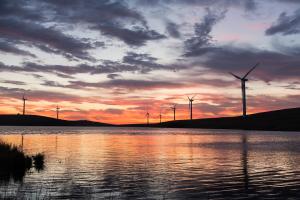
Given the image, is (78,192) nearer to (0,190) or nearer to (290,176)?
(0,190)

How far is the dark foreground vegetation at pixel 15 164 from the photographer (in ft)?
128

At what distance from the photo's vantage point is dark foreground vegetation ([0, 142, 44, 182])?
39.1 meters

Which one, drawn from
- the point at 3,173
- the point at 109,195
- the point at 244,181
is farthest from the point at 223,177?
the point at 3,173

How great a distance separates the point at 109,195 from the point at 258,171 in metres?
21.5

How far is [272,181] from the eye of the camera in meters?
37.0

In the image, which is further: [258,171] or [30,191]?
[258,171]

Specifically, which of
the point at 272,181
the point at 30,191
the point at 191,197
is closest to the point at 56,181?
the point at 30,191

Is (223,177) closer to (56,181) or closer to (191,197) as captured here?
(191,197)

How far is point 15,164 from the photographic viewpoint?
43438 millimetres

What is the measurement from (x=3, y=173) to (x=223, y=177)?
2122cm

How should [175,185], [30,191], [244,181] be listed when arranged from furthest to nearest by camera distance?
[244,181]
[175,185]
[30,191]

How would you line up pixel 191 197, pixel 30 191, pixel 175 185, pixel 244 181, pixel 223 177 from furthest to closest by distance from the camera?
pixel 223 177
pixel 244 181
pixel 175 185
pixel 30 191
pixel 191 197

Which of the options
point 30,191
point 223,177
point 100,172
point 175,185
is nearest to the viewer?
point 30,191

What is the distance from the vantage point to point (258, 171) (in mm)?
45094
